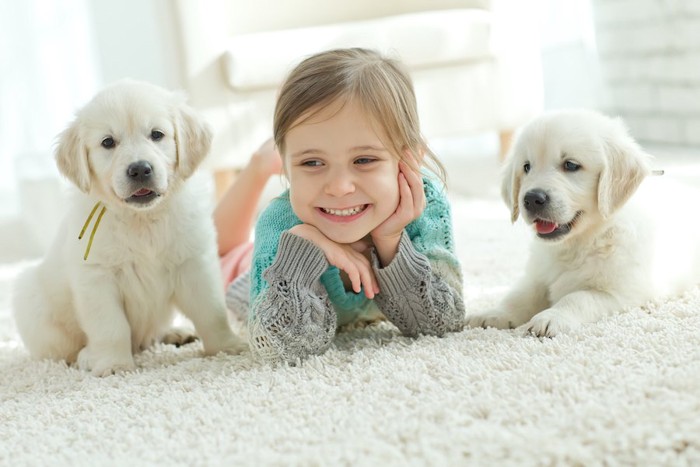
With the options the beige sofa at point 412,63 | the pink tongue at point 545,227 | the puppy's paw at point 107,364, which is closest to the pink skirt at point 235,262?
the puppy's paw at point 107,364

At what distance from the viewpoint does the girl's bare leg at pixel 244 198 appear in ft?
7.69

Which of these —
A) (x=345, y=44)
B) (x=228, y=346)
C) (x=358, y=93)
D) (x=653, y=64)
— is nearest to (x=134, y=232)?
(x=228, y=346)

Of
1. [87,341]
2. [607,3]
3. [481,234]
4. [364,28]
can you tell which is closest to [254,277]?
[87,341]

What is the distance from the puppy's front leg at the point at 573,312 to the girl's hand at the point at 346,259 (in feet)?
1.07

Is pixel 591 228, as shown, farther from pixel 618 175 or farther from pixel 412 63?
pixel 412 63

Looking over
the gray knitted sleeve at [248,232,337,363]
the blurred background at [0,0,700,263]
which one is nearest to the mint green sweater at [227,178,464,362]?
the gray knitted sleeve at [248,232,337,363]

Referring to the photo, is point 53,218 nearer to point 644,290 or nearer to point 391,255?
point 391,255

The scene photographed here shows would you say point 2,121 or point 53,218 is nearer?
point 53,218

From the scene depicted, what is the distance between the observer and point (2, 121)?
441cm

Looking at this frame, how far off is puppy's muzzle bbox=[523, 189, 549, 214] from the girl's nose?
384mm

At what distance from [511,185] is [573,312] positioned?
349 millimetres

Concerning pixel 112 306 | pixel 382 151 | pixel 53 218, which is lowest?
pixel 53 218

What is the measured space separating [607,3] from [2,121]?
3325 millimetres

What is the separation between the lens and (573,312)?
172 centimetres
